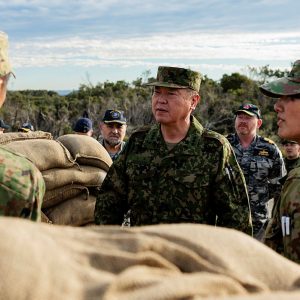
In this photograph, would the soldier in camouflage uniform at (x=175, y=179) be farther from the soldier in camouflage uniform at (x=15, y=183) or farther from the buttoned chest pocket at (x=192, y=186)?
the soldier in camouflage uniform at (x=15, y=183)

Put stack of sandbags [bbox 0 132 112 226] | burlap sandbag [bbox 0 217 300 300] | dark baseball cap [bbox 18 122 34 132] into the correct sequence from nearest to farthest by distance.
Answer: burlap sandbag [bbox 0 217 300 300]
stack of sandbags [bbox 0 132 112 226]
dark baseball cap [bbox 18 122 34 132]

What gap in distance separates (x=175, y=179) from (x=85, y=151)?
117 cm

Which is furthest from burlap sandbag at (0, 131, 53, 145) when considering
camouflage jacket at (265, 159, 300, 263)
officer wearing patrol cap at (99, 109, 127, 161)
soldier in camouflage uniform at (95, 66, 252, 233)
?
camouflage jacket at (265, 159, 300, 263)

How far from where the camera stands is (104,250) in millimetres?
1262

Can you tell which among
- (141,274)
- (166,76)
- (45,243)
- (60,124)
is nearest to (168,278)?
(141,274)

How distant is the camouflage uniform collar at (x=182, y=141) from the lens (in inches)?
144

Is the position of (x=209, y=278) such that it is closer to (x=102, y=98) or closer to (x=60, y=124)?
(x=60, y=124)

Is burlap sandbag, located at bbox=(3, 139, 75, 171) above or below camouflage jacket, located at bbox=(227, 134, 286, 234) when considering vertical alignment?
above

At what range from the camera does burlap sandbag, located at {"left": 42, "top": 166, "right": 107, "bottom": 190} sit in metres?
4.21

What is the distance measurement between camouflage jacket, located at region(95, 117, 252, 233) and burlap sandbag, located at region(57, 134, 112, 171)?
79cm

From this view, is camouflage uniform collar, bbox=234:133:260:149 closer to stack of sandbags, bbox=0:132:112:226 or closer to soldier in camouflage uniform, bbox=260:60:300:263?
stack of sandbags, bbox=0:132:112:226

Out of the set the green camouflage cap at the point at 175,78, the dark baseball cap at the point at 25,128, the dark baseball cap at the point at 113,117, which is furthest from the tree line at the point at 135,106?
the green camouflage cap at the point at 175,78

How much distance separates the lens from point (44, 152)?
4.19 m

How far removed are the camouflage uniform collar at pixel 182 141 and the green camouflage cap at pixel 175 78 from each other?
0.31 meters
